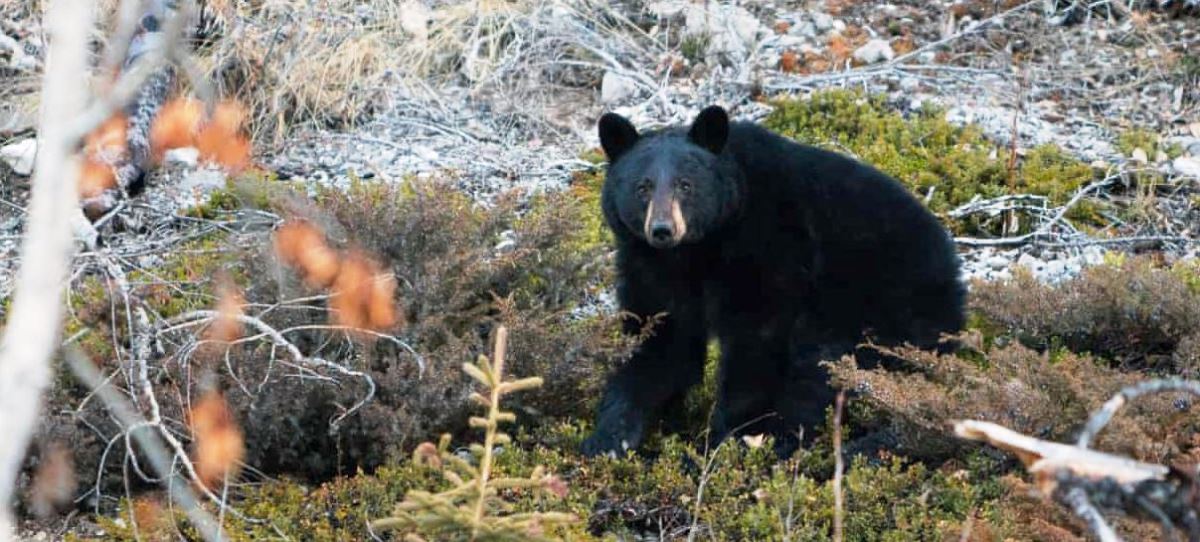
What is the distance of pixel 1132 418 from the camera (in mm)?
4477

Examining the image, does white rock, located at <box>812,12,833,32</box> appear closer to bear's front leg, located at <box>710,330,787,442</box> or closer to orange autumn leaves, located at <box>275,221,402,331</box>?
bear's front leg, located at <box>710,330,787,442</box>

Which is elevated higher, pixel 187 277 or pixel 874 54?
pixel 874 54

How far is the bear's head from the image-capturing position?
5.97m

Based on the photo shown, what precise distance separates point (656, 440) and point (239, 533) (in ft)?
5.82

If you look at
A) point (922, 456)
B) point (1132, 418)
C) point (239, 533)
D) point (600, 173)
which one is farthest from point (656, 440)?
point (600, 173)

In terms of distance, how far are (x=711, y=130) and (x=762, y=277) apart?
59 cm

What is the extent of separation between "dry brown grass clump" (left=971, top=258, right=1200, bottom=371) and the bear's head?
1125 mm

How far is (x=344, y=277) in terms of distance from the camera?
6.05 meters

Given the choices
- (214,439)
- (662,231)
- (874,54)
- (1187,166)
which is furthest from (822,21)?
(214,439)

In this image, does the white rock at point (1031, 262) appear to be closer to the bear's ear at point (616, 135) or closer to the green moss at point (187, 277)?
A: the bear's ear at point (616, 135)

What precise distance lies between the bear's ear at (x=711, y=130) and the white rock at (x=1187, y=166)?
133 inches

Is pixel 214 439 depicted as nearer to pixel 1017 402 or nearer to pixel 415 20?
pixel 1017 402

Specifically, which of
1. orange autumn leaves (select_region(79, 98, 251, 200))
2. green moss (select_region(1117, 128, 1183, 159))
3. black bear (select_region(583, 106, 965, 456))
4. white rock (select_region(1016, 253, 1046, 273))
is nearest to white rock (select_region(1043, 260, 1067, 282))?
white rock (select_region(1016, 253, 1046, 273))

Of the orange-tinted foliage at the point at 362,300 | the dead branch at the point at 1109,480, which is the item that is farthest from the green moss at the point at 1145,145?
the dead branch at the point at 1109,480
